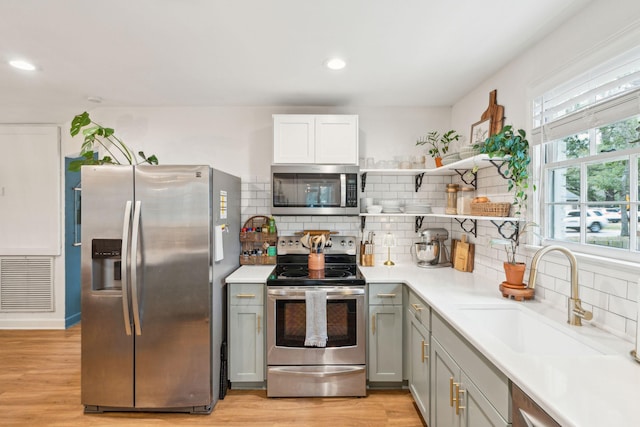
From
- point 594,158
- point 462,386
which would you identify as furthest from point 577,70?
point 462,386


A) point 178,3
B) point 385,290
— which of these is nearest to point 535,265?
point 385,290

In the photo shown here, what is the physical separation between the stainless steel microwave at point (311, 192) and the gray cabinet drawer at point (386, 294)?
2.21 ft

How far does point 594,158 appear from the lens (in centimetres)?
161

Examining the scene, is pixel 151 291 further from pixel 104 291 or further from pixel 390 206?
pixel 390 206

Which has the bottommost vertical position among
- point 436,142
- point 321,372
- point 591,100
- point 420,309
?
point 321,372

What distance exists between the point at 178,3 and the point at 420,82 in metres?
1.81

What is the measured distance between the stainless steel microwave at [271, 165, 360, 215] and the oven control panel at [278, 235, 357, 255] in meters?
0.38

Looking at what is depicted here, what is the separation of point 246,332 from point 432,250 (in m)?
1.76

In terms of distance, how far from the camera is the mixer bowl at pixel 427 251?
2.89m

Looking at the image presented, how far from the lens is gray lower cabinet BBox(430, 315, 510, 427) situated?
1203mm

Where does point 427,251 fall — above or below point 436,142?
below

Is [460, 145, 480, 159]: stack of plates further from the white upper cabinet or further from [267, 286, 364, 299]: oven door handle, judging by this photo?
[267, 286, 364, 299]: oven door handle

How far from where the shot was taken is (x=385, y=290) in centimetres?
245

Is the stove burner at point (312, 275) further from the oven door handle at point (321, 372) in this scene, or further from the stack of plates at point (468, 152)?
the stack of plates at point (468, 152)
